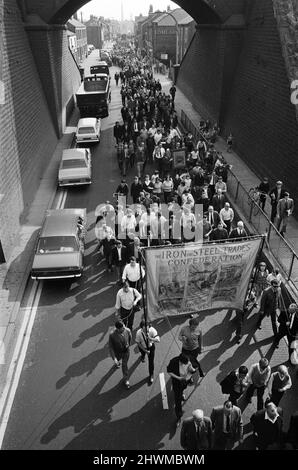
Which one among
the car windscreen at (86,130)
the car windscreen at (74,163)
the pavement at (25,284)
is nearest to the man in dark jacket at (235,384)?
the pavement at (25,284)

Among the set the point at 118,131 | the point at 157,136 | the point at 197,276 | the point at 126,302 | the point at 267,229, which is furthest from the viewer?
the point at 118,131

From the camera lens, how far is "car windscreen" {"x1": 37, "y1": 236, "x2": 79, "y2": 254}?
1212cm

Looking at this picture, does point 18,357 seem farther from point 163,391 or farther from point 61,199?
point 61,199

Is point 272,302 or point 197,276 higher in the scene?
point 197,276

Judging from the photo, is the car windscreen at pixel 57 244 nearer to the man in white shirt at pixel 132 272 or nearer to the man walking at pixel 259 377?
the man in white shirt at pixel 132 272

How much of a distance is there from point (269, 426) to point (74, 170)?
588 inches

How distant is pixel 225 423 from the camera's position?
6.58 meters

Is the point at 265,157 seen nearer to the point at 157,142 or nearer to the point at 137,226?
the point at 157,142

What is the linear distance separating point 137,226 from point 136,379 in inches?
213

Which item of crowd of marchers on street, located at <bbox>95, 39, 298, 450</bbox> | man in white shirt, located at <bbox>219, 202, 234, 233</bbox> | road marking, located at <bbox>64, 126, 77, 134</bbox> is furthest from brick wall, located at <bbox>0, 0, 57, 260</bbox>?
man in white shirt, located at <bbox>219, 202, 234, 233</bbox>

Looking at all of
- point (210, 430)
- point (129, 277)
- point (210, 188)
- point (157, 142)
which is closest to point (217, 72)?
point (157, 142)

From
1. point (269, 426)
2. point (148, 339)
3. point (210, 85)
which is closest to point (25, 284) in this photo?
point (148, 339)

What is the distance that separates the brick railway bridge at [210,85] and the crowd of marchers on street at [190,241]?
7.19 ft

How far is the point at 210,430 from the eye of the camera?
21.6 feet
